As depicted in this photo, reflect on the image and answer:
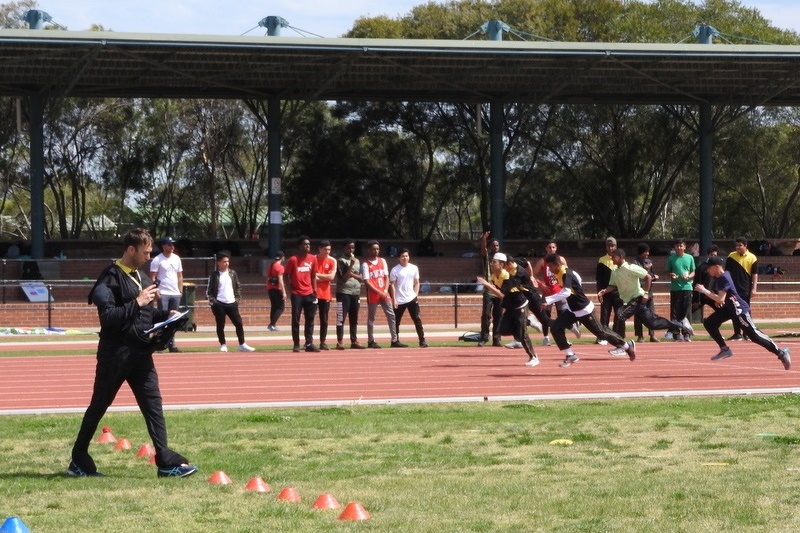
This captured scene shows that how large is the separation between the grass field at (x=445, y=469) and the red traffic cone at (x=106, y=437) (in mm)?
255

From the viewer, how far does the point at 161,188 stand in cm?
5491

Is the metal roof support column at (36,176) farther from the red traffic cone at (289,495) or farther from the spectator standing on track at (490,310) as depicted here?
the red traffic cone at (289,495)

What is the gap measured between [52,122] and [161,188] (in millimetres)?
6465

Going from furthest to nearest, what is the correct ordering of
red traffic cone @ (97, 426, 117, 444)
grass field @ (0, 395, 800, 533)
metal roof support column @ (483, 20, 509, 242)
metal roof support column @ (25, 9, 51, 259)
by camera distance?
1. metal roof support column @ (483, 20, 509, 242)
2. metal roof support column @ (25, 9, 51, 259)
3. red traffic cone @ (97, 426, 117, 444)
4. grass field @ (0, 395, 800, 533)

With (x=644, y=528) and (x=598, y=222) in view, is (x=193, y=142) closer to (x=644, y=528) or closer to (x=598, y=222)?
(x=598, y=222)

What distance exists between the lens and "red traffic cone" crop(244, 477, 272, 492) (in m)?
8.25

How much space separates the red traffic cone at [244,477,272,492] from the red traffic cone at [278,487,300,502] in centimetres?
25

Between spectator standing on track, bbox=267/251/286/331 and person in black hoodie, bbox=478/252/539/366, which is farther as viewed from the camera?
spectator standing on track, bbox=267/251/286/331

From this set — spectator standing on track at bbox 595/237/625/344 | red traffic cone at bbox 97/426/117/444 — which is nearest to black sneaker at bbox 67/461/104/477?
red traffic cone at bbox 97/426/117/444

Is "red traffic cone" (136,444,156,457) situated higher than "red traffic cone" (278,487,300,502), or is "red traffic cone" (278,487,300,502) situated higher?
"red traffic cone" (278,487,300,502)

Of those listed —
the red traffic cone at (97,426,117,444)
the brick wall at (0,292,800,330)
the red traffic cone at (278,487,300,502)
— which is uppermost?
the red traffic cone at (278,487,300,502)

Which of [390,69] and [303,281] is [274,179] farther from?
[303,281]

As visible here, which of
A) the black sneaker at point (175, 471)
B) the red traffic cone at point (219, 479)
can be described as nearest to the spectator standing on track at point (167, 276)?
the black sneaker at point (175, 471)

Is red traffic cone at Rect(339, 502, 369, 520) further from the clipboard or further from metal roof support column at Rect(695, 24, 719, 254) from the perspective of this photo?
metal roof support column at Rect(695, 24, 719, 254)
